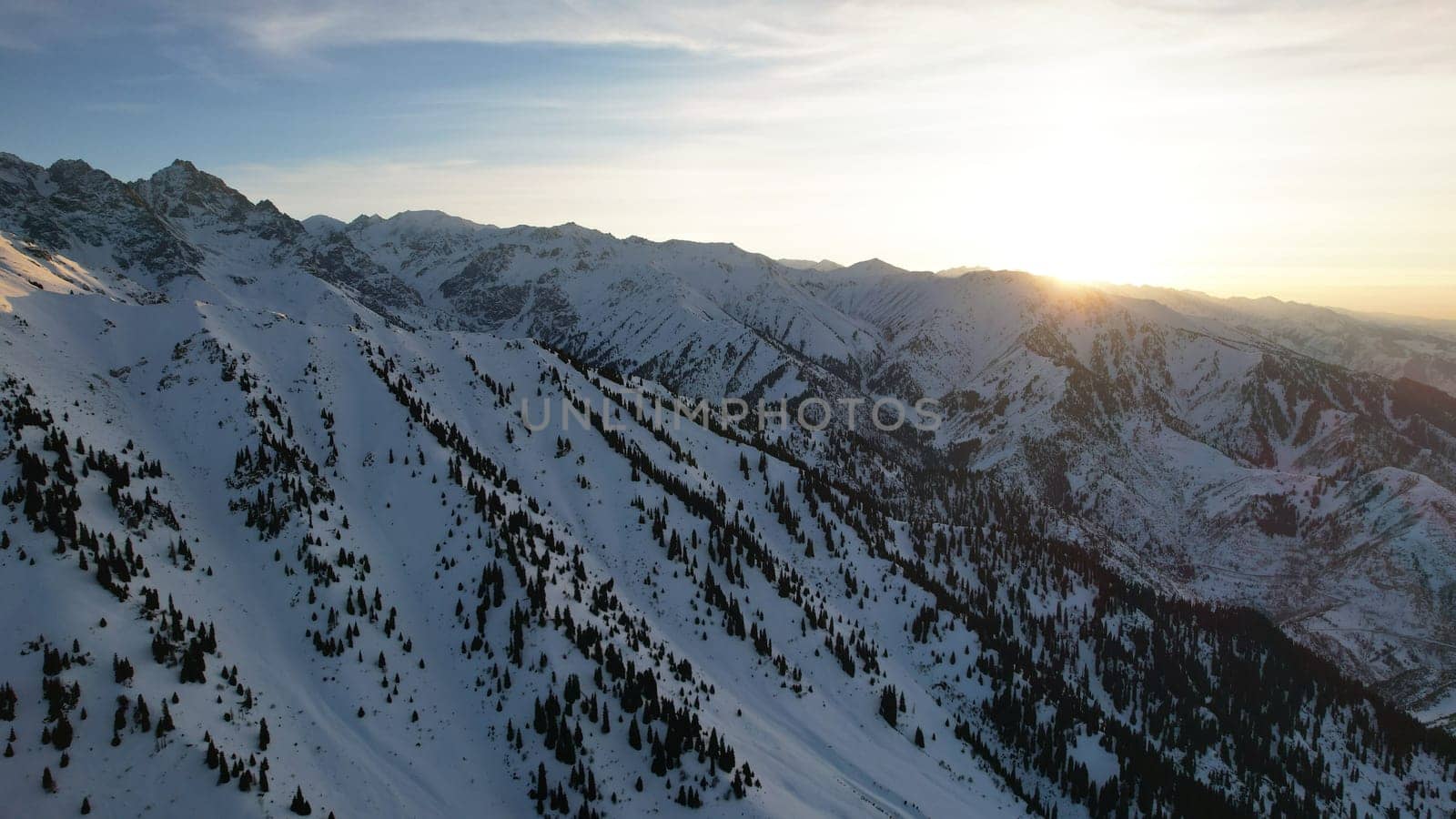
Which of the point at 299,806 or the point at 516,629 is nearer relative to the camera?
the point at 299,806

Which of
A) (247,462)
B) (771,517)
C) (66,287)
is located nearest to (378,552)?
(247,462)

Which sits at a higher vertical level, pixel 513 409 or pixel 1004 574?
pixel 513 409

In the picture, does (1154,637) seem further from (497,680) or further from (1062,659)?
(497,680)

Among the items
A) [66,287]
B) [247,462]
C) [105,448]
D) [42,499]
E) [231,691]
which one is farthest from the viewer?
[66,287]

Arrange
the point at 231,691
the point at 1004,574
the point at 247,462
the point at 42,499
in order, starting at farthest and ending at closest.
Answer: the point at 1004,574 → the point at 247,462 → the point at 42,499 → the point at 231,691

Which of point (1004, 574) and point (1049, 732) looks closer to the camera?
point (1049, 732)

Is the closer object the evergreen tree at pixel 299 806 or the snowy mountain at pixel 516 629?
the evergreen tree at pixel 299 806

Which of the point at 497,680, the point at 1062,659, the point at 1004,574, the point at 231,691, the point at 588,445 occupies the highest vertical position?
the point at 588,445

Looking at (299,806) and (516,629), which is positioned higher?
(516,629)

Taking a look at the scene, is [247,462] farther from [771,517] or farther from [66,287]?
[66,287]

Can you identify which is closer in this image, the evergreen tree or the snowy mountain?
the evergreen tree
